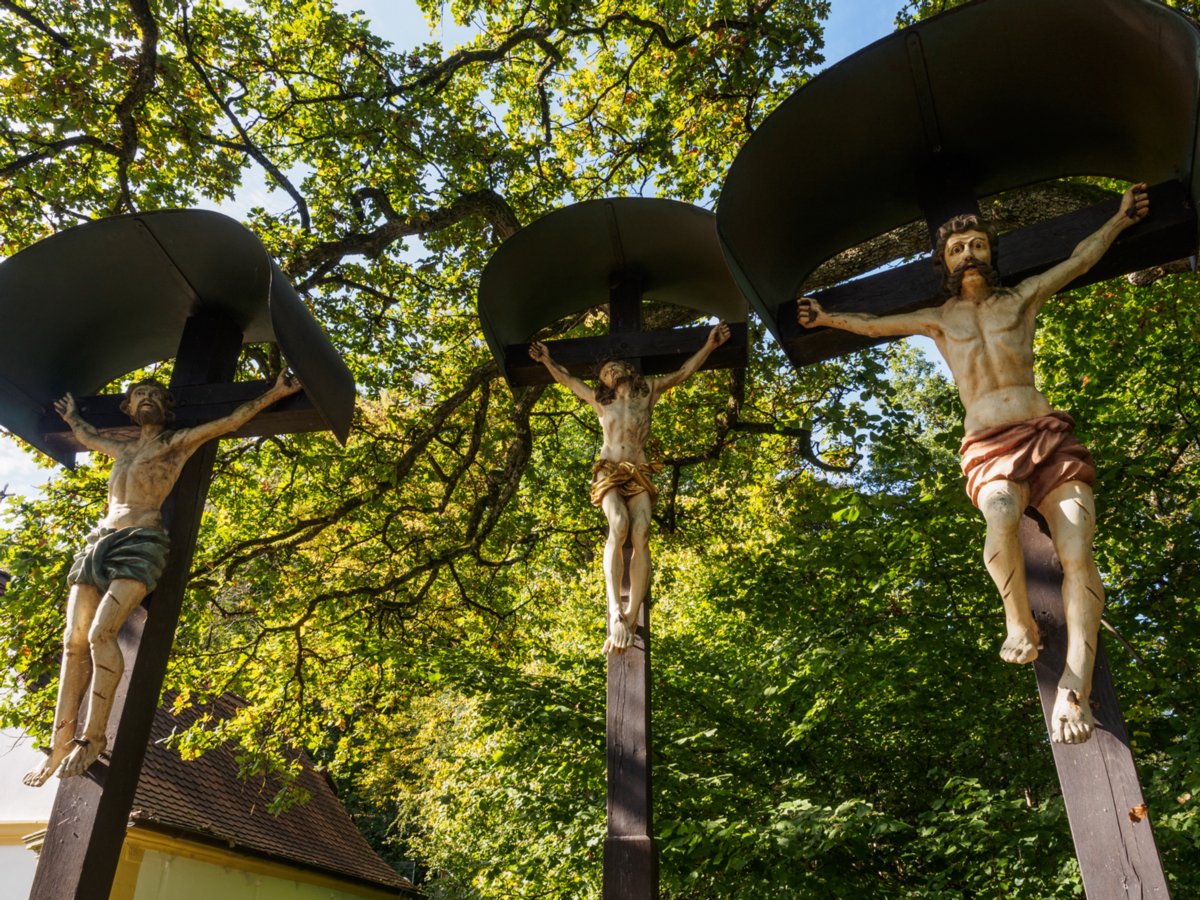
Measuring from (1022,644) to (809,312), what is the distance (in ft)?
5.55

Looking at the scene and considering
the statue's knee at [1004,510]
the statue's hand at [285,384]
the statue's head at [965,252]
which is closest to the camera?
the statue's knee at [1004,510]

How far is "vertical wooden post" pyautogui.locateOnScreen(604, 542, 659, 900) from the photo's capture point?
10.3 ft

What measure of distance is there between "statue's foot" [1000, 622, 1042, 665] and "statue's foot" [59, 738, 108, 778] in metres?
3.38

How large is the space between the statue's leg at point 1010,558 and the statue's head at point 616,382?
5.84 ft

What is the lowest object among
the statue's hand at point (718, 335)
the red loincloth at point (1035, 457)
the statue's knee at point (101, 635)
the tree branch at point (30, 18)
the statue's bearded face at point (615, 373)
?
the statue's knee at point (101, 635)

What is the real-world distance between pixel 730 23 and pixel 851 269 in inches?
95.6

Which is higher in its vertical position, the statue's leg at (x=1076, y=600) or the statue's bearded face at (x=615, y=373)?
the statue's bearded face at (x=615, y=373)

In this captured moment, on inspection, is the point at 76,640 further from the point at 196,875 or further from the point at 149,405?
the point at 196,875

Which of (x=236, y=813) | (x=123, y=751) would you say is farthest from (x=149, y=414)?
(x=236, y=813)

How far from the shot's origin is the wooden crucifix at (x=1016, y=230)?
114 inches

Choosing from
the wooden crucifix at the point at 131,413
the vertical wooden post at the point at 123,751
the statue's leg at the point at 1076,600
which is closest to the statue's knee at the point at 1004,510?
the statue's leg at the point at 1076,600

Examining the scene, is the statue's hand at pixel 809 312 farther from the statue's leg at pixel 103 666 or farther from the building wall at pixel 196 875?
the building wall at pixel 196 875

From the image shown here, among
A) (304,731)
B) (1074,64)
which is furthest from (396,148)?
(304,731)

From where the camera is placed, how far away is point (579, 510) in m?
10.6
